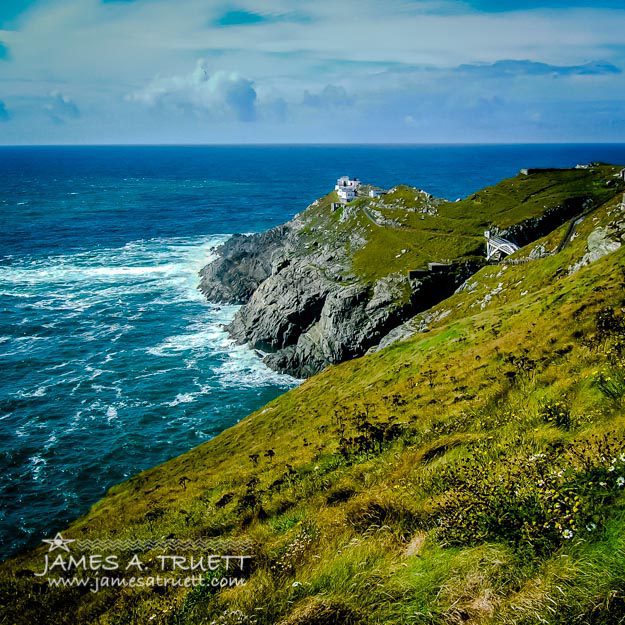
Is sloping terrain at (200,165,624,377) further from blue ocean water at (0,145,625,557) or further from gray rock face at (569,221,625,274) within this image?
gray rock face at (569,221,625,274)

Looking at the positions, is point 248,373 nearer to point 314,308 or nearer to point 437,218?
point 314,308

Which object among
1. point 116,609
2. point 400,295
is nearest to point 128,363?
point 400,295

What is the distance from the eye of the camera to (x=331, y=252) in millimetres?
104938

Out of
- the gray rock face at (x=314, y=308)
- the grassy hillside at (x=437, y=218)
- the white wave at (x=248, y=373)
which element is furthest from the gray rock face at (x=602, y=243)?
the white wave at (x=248, y=373)

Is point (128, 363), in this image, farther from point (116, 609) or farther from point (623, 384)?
point (623, 384)

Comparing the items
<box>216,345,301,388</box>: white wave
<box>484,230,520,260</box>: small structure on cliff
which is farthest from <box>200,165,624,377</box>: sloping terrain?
<box>484,230,520,260</box>: small structure on cliff

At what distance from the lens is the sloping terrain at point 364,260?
80875 mm

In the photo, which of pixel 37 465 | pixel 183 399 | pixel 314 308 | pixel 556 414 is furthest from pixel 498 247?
pixel 37 465

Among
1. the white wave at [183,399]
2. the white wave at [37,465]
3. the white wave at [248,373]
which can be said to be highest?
the white wave at [248,373]

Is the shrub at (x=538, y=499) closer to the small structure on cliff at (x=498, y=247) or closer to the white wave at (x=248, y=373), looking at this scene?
the white wave at (x=248, y=373)

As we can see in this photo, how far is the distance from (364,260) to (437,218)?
31.7m

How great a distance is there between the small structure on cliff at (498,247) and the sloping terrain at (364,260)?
2452 millimetres

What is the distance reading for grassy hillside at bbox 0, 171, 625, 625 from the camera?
8547 mm

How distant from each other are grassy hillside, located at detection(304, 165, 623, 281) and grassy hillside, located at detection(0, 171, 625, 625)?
65.3 m
